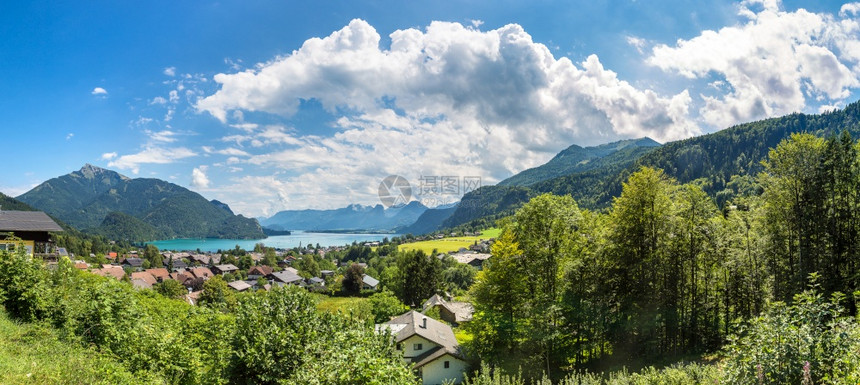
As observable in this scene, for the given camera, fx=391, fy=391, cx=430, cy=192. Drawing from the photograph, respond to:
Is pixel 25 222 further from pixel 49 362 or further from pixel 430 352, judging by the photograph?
pixel 430 352

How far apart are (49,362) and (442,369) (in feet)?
83.0

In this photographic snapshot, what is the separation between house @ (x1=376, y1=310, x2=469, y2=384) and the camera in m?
29.7

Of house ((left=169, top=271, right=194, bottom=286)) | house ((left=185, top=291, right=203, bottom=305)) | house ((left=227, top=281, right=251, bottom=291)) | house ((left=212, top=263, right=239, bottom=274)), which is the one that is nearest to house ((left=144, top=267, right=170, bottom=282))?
house ((left=169, top=271, right=194, bottom=286))

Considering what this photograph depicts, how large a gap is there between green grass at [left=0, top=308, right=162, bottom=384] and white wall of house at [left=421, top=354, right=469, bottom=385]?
23.2m

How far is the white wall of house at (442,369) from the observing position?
97.7ft

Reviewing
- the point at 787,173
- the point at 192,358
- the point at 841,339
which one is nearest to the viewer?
the point at 841,339

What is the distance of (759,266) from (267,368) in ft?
89.4

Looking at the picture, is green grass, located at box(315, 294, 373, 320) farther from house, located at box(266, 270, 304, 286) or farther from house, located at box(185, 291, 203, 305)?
house, located at box(266, 270, 304, 286)

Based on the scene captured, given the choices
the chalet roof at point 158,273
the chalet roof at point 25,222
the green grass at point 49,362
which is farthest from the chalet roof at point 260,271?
the green grass at point 49,362

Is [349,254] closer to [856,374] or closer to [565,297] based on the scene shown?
[565,297]

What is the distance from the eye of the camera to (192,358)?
10.3 meters

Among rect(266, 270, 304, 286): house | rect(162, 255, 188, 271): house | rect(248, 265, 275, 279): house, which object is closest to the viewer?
rect(266, 270, 304, 286): house

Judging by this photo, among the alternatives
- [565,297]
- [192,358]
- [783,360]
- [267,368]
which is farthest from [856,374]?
[565,297]

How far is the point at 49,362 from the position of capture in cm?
895
